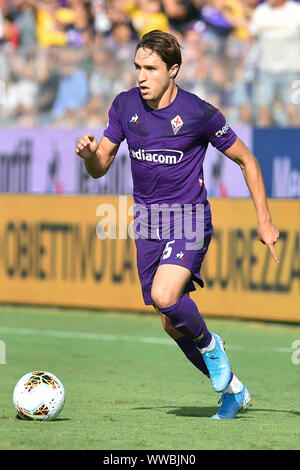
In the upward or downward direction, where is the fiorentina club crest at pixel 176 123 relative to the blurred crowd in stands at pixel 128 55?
Result: downward

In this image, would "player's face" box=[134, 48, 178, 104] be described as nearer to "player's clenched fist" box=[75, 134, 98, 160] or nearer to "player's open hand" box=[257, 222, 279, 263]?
"player's clenched fist" box=[75, 134, 98, 160]

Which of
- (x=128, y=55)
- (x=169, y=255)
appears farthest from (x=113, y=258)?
(x=169, y=255)

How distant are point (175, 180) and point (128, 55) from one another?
851 cm

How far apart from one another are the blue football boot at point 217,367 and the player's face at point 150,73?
65.4 inches

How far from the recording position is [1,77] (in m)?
15.5

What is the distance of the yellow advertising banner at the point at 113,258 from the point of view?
11539mm

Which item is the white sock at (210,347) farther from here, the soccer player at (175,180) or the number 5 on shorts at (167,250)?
the number 5 on shorts at (167,250)

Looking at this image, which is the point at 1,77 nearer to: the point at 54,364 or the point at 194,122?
the point at 54,364

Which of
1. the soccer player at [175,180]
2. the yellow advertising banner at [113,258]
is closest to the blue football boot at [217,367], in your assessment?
the soccer player at [175,180]

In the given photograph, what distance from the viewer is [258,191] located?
19.9 feet

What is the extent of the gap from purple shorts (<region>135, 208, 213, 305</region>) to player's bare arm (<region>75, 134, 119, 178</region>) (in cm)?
54

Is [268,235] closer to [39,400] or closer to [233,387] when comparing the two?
[233,387]

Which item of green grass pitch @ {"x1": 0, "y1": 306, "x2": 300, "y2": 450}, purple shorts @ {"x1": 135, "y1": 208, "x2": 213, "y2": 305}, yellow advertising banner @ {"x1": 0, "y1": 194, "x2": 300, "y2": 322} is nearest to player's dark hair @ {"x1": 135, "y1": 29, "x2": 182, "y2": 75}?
purple shorts @ {"x1": 135, "y1": 208, "x2": 213, "y2": 305}
